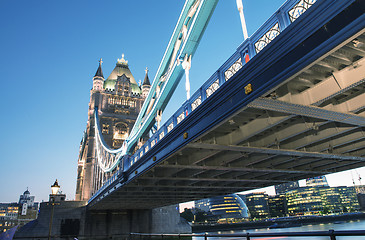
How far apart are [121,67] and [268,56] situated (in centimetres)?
10644

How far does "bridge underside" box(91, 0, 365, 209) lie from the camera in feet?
25.5

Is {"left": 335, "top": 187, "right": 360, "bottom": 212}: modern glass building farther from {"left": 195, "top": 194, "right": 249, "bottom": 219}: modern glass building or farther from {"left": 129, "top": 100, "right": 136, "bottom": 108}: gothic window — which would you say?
{"left": 129, "top": 100, "right": 136, "bottom": 108}: gothic window

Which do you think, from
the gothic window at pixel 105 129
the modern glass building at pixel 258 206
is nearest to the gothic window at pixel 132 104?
the gothic window at pixel 105 129

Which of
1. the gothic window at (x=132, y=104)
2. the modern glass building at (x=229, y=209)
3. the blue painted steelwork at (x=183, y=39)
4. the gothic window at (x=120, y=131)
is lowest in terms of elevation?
the modern glass building at (x=229, y=209)

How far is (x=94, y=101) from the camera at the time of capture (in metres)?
89.8

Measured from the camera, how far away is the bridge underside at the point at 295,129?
25.5 feet

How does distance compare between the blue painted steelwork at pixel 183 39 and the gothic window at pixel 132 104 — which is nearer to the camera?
the blue painted steelwork at pixel 183 39

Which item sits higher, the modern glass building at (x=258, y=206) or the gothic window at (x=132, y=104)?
the gothic window at (x=132, y=104)

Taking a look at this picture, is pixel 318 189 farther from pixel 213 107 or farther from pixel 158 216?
pixel 213 107

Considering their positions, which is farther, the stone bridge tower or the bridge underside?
the stone bridge tower

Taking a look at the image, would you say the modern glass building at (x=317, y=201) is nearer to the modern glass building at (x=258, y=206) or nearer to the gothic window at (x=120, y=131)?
the modern glass building at (x=258, y=206)

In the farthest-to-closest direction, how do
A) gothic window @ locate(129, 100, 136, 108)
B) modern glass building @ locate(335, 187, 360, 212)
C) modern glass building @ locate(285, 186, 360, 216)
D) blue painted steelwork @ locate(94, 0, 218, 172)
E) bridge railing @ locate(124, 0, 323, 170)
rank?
modern glass building @ locate(335, 187, 360, 212) → modern glass building @ locate(285, 186, 360, 216) → gothic window @ locate(129, 100, 136, 108) → blue painted steelwork @ locate(94, 0, 218, 172) → bridge railing @ locate(124, 0, 323, 170)

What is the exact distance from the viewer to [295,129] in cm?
1227

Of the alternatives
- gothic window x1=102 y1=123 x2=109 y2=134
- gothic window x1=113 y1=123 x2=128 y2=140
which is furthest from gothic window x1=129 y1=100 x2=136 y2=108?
gothic window x1=102 y1=123 x2=109 y2=134
